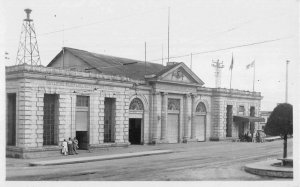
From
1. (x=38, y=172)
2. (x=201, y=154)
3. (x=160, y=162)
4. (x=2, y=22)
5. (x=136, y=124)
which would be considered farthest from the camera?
(x=136, y=124)

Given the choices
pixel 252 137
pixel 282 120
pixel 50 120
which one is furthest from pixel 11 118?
pixel 252 137

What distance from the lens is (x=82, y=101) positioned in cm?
3647

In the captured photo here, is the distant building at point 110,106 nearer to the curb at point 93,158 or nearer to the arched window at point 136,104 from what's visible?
the arched window at point 136,104

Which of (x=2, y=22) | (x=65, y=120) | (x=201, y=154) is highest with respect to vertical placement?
(x=2, y=22)

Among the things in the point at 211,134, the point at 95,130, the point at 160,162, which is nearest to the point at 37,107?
the point at 95,130

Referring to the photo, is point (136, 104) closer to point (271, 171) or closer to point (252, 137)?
point (252, 137)

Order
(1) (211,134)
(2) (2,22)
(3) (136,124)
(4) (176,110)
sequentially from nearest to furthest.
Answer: (2) (2,22), (3) (136,124), (4) (176,110), (1) (211,134)

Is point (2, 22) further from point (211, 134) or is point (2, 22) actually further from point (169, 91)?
point (211, 134)

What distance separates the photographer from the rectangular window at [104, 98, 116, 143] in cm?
3869

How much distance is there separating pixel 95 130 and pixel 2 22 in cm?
1748

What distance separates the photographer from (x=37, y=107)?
32438 millimetres

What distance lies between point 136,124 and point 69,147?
11220 mm

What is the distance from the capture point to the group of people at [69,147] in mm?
33906

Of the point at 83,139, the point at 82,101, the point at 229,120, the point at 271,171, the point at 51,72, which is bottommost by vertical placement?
the point at 271,171
